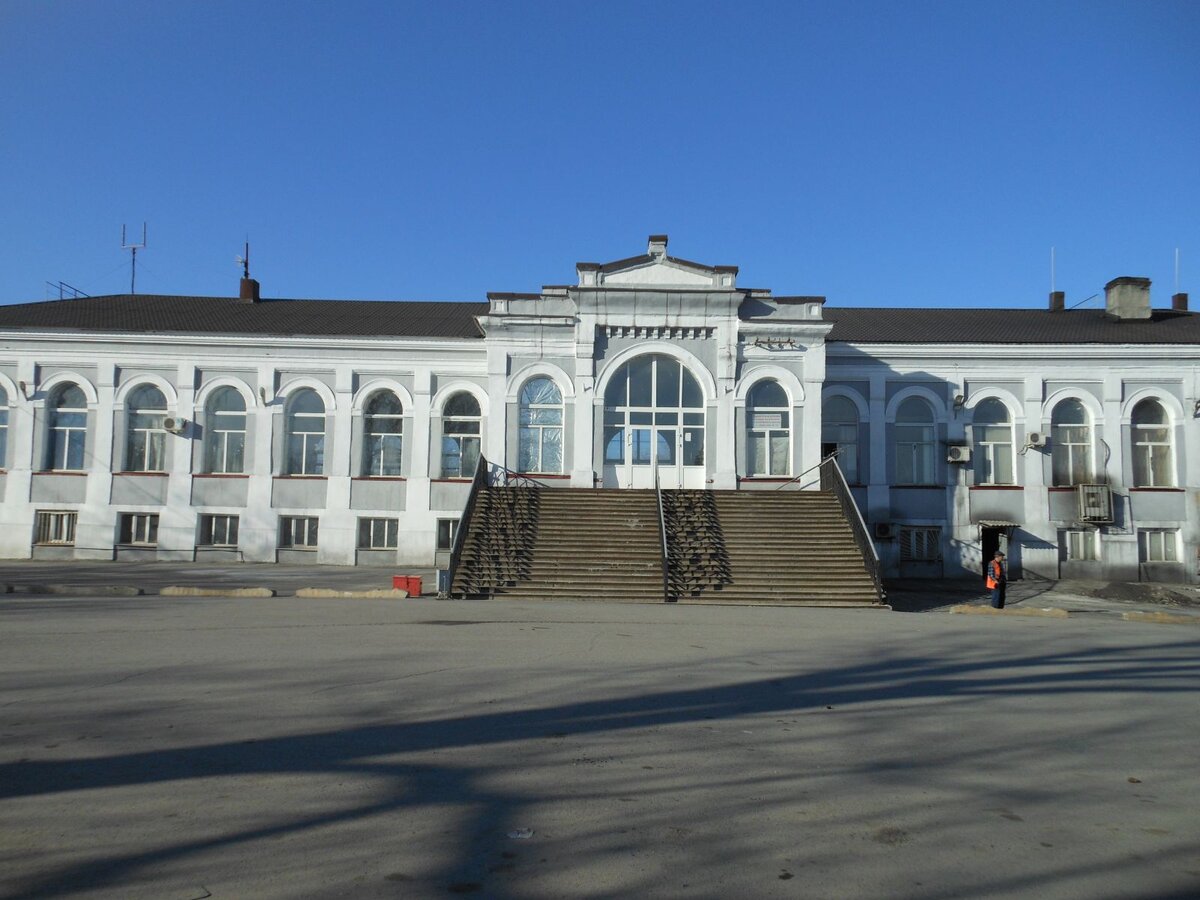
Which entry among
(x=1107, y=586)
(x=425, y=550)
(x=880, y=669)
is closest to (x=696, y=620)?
(x=880, y=669)

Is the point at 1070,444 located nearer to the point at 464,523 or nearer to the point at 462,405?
the point at 462,405

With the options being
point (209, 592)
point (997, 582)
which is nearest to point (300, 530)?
point (209, 592)

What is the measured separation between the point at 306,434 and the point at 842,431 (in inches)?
663

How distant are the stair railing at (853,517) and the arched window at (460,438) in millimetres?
10580

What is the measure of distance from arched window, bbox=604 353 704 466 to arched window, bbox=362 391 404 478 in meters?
6.89

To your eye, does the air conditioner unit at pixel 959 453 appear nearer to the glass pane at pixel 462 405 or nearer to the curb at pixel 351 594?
the glass pane at pixel 462 405

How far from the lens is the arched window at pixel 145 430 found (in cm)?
2698

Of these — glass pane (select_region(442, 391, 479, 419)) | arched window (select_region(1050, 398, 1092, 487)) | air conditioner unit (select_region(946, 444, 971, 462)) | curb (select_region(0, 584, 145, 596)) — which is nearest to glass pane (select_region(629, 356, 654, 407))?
glass pane (select_region(442, 391, 479, 419))

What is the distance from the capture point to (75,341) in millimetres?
26891

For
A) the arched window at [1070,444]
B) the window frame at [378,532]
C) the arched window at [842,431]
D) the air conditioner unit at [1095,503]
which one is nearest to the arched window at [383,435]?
the window frame at [378,532]

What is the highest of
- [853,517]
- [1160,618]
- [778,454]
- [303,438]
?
[303,438]

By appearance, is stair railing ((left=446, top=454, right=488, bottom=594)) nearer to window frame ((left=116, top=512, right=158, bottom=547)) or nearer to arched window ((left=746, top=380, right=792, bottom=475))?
arched window ((left=746, top=380, right=792, bottom=475))

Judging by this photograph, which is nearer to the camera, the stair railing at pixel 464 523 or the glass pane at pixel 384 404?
the stair railing at pixel 464 523

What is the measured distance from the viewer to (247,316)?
98.2 feet
